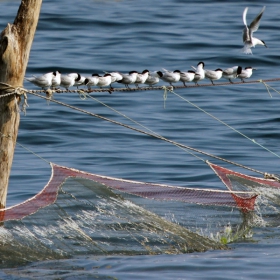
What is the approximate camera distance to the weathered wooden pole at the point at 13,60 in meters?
8.00

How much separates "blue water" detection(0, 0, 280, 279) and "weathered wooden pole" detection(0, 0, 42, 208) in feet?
4.53

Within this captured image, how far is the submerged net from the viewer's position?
8.13 meters

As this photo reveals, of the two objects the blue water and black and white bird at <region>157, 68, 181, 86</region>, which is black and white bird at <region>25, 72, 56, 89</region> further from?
the blue water

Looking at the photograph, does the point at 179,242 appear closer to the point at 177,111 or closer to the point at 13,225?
the point at 13,225

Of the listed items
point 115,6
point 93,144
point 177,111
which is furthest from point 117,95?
point 115,6

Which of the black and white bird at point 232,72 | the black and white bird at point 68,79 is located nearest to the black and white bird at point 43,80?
the black and white bird at point 68,79

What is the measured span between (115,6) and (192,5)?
2.97 metres

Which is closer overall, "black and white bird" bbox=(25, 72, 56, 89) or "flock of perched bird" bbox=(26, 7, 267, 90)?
"black and white bird" bbox=(25, 72, 56, 89)

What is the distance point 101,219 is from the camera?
27.8ft

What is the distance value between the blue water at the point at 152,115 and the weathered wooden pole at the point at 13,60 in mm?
1381

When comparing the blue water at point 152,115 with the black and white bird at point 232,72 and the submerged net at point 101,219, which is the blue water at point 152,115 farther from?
the black and white bird at point 232,72

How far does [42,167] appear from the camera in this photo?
1379 cm

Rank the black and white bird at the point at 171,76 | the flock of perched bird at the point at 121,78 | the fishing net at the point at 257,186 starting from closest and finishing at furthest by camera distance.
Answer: the flock of perched bird at the point at 121,78 → the fishing net at the point at 257,186 → the black and white bird at the point at 171,76

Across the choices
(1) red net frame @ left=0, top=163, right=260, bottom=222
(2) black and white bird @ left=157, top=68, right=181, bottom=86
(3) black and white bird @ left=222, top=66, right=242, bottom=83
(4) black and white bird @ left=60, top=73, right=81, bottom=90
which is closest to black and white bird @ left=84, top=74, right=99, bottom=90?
(4) black and white bird @ left=60, top=73, right=81, bottom=90
